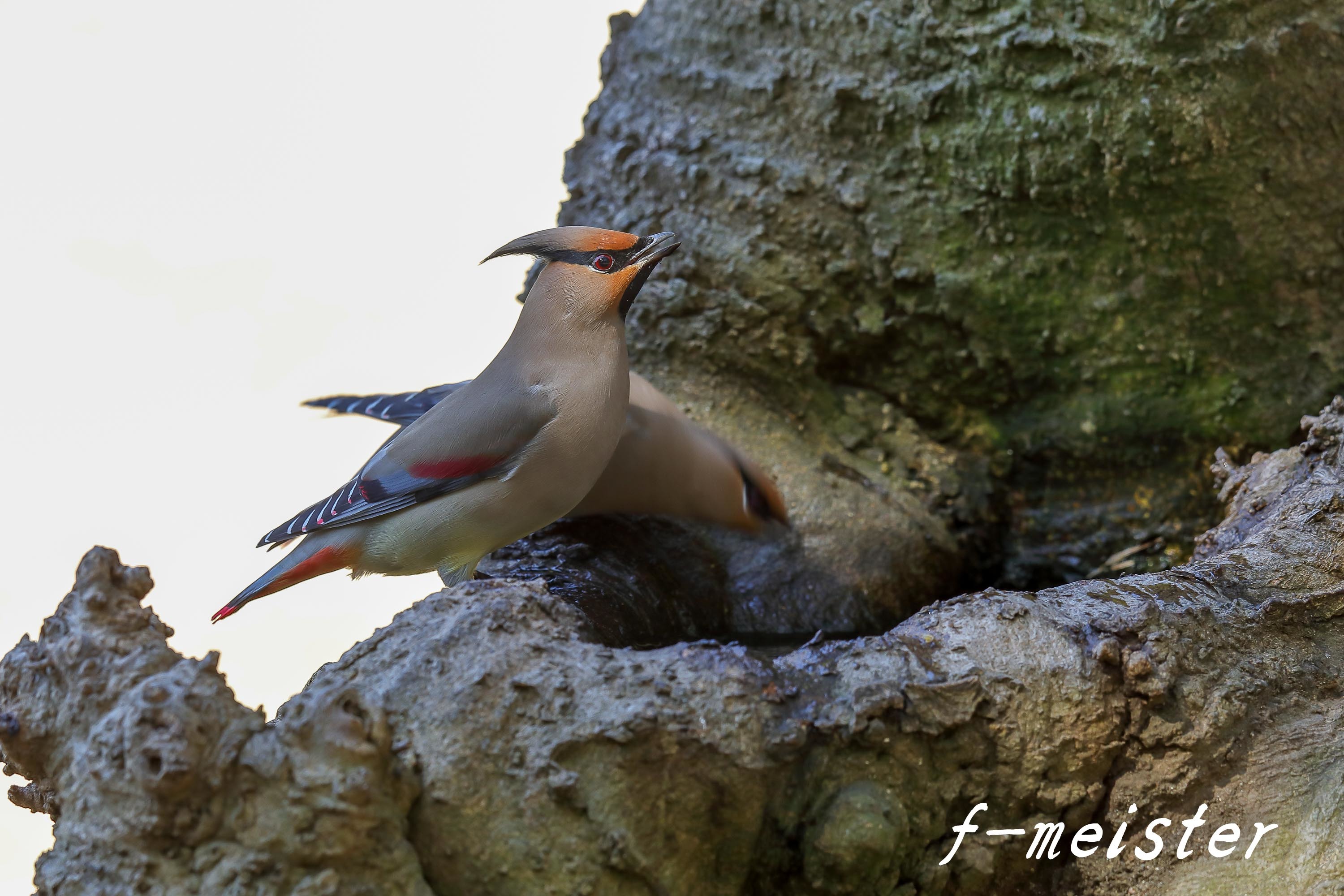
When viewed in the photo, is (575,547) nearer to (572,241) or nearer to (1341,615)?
(572,241)

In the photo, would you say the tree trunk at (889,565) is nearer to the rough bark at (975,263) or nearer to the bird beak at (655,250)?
the rough bark at (975,263)

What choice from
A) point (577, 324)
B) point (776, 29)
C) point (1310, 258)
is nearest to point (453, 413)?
point (577, 324)

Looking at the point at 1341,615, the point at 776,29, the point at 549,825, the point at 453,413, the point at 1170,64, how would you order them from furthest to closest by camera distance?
the point at 776,29 → the point at 1170,64 → the point at 453,413 → the point at 1341,615 → the point at 549,825

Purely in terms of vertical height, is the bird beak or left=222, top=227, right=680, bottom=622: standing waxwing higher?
the bird beak

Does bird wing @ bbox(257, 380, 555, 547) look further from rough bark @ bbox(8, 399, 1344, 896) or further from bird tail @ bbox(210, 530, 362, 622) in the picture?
rough bark @ bbox(8, 399, 1344, 896)

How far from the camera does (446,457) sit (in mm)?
2920

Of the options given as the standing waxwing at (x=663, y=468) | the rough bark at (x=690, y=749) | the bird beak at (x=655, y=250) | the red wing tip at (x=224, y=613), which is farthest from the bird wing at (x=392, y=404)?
the rough bark at (x=690, y=749)

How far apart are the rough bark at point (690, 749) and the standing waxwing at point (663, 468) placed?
1.30 m

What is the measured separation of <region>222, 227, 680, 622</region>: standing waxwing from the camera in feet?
9.48

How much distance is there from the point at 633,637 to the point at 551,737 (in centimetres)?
109

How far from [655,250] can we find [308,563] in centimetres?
113

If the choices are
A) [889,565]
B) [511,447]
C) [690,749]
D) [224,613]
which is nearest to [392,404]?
[511,447]

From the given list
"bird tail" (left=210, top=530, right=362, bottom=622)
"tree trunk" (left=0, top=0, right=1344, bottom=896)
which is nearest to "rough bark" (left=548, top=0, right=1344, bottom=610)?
"tree trunk" (left=0, top=0, right=1344, bottom=896)

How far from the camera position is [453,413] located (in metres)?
2.99
